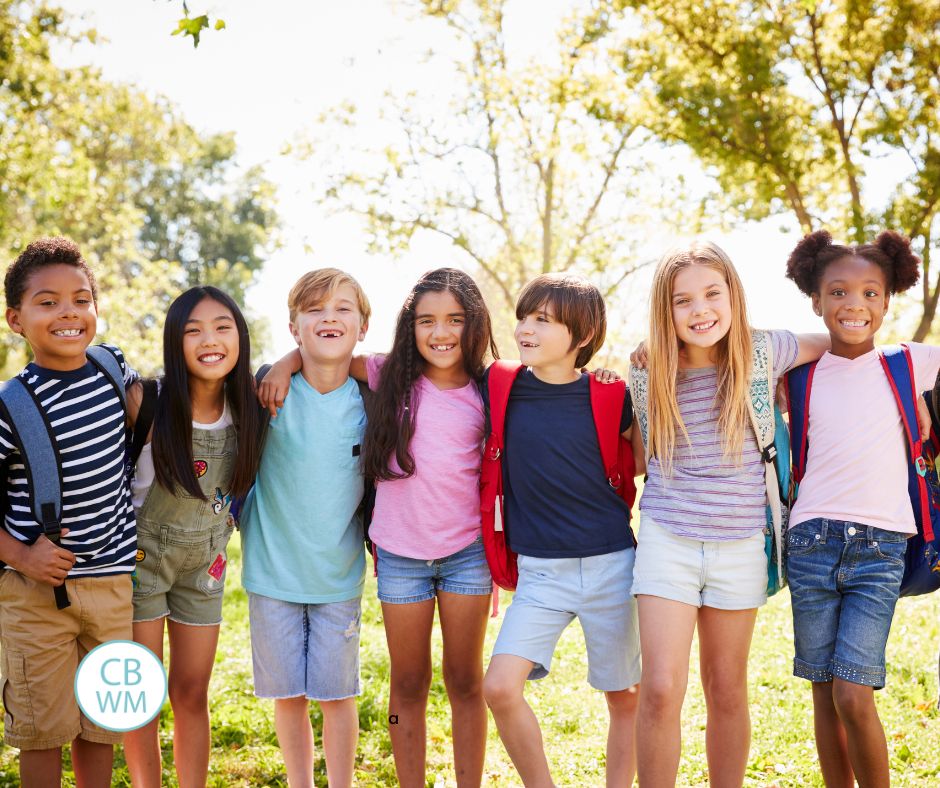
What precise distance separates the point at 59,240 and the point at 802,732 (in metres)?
3.86

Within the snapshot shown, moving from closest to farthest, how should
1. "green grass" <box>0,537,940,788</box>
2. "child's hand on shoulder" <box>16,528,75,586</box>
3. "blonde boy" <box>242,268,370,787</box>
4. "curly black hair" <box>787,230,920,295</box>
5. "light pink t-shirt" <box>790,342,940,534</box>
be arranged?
"child's hand on shoulder" <box>16,528,75,586</box>, "light pink t-shirt" <box>790,342,940,534</box>, "blonde boy" <box>242,268,370,787</box>, "curly black hair" <box>787,230,920,295</box>, "green grass" <box>0,537,940,788</box>

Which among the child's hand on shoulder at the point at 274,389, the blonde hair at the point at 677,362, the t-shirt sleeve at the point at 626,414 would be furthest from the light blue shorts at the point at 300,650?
the blonde hair at the point at 677,362

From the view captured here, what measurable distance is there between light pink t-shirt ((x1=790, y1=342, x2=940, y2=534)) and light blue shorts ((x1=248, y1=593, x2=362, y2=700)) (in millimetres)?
1668

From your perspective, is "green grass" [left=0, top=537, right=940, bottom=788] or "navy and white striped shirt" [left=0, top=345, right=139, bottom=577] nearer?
"navy and white striped shirt" [left=0, top=345, right=139, bottom=577]

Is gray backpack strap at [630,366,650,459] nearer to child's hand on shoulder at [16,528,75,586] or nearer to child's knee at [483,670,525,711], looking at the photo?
child's knee at [483,670,525,711]

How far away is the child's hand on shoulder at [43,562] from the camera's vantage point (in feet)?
9.02

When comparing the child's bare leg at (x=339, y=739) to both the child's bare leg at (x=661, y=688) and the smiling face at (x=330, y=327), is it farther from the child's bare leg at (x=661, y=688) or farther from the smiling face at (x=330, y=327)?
the smiling face at (x=330, y=327)

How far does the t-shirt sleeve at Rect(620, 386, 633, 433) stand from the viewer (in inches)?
127

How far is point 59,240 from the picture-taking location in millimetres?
3053

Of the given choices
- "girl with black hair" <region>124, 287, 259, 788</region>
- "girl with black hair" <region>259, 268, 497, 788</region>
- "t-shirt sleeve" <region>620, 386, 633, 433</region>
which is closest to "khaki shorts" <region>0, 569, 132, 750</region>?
"girl with black hair" <region>124, 287, 259, 788</region>

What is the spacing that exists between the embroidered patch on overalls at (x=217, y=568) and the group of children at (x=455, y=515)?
2cm

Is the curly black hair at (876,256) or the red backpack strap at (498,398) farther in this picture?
the curly black hair at (876,256)

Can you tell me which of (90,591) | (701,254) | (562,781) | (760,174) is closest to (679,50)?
(760,174)

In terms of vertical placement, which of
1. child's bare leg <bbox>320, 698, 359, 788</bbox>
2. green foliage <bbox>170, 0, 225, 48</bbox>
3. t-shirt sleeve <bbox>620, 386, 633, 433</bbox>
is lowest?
child's bare leg <bbox>320, 698, 359, 788</bbox>
